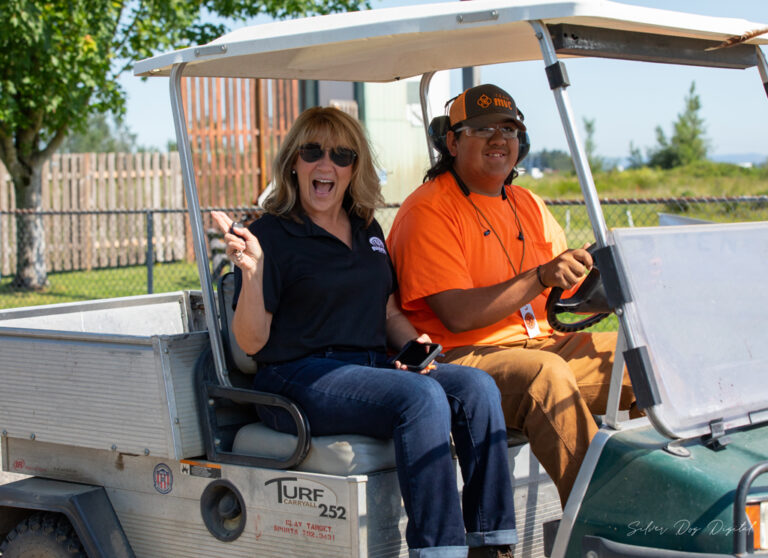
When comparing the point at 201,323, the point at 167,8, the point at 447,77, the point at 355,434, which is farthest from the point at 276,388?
the point at 167,8

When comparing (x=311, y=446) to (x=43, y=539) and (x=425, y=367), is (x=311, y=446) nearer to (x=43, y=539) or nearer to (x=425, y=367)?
(x=425, y=367)

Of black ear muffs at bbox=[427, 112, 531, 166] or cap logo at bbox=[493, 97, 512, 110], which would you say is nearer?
cap logo at bbox=[493, 97, 512, 110]

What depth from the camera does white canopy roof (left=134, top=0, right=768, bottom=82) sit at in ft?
7.50

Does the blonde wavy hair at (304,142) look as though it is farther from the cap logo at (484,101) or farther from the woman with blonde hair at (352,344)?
the cap logo at (484,101)

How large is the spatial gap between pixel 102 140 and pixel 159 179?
26.0m

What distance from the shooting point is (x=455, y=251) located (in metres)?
3.21

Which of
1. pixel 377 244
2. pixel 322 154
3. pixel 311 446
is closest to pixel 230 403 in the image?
pixel 311 446

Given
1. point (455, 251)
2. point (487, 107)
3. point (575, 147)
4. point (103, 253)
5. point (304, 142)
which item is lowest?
point (103, 253)

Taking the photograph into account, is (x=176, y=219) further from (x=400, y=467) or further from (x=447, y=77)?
(x=400, y=467)

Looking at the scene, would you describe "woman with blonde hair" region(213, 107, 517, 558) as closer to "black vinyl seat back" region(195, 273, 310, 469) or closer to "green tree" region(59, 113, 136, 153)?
"black vinyl seat back" region(195, 273, 310, 469)

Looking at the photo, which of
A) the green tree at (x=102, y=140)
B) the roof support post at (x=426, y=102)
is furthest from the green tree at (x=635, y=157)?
the roof support post at (x=426, y=102)

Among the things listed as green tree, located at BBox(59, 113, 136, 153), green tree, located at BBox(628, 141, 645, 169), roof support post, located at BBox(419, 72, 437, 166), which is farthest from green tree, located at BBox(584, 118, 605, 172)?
roof support post, located at BBox(419, 72, 437, 166)

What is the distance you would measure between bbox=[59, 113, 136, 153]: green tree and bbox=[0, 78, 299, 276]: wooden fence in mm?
21824

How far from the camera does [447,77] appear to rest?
16.4 feet
